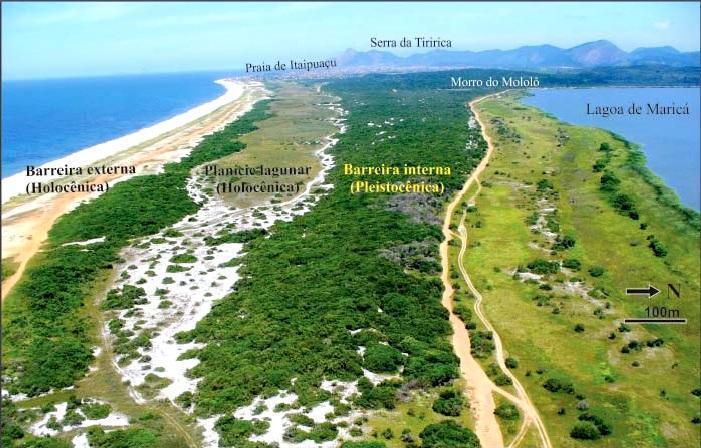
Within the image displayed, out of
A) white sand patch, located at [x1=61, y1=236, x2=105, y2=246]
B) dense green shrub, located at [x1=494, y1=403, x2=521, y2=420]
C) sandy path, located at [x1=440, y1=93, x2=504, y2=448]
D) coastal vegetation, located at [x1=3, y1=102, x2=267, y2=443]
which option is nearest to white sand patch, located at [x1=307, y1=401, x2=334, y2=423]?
sandy path, located at [x1=440, y1=93, x2=504, y2=448]

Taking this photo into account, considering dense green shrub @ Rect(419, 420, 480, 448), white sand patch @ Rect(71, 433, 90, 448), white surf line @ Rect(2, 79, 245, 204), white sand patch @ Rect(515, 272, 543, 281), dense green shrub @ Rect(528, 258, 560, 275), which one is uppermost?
white surf line @ Rect(2, 79, 245, 204)

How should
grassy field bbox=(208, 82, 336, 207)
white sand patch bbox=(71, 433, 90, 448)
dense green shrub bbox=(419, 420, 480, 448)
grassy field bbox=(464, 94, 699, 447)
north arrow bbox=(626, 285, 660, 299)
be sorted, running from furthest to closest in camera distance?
grassy field bbox=(208, 82, 336, 207) → north arrow bbox=(626, 285, 660, 299) → grassy field bbox=(464, 94, 699, 447) → white sand patch bbox=(71, 433, 90, 448) → dense green shrub bbox=(419, 420, 480, 448)

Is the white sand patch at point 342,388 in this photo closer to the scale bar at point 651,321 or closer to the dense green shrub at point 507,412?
the dense green shrub at point 507,412

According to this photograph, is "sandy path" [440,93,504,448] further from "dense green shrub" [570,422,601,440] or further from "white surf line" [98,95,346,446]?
"white surf line" [98,95,346,446]

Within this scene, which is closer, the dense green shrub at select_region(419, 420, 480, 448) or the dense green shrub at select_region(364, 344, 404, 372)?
the dense green shrub at select_region(419, 420, 480, 448)

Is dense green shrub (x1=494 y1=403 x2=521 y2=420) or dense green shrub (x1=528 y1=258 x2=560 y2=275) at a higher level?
dense green shrub (x1=528 y1=258 x2=560 y2=275)

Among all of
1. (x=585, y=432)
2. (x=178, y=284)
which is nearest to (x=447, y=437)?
(x=585, y=432)
